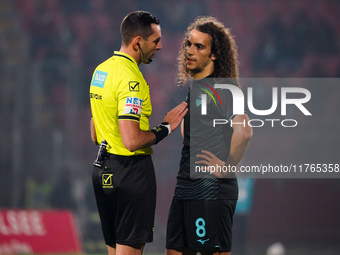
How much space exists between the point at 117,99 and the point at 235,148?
0.90 m

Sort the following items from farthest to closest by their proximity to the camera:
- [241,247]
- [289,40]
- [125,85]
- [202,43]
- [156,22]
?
[289,40], [241,247], [202,43], [156,22], [125,85]

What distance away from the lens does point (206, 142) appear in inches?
144

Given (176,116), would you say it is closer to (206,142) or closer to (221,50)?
(206,142)

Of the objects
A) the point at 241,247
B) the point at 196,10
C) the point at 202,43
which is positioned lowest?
the point at 241,247

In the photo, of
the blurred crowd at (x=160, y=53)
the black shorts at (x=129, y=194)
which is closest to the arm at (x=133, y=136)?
the black shorts at (x=129, y=194)

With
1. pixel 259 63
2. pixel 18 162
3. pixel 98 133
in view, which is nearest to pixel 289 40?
pixel 259 63

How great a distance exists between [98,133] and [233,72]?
1.02 m

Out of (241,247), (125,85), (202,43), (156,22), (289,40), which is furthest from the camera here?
(289,40)

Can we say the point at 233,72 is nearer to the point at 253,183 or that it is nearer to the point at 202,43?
the point at 202,43

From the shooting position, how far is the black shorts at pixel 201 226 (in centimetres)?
357

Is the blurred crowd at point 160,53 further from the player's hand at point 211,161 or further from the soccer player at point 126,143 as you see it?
the soccer player at point 126,143

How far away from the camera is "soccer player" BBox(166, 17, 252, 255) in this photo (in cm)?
359

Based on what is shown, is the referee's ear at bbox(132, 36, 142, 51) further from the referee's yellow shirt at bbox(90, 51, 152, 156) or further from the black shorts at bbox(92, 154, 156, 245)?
the black shorts at bbox(92, 154, 156, 245)

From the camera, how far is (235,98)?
364 centimetres
